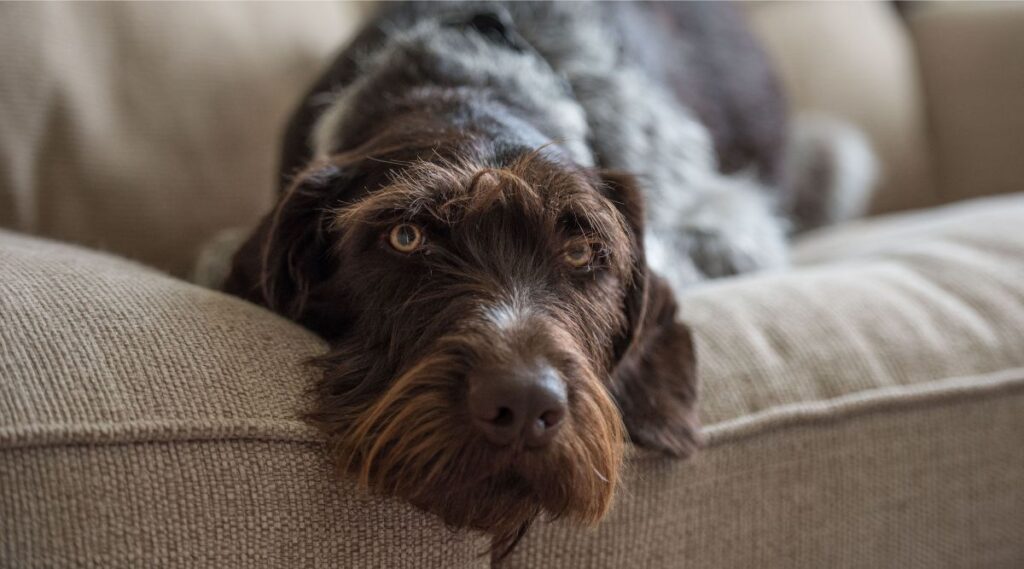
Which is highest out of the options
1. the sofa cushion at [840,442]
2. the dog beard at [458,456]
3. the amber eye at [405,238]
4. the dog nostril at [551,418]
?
the amber eye at [405,238]

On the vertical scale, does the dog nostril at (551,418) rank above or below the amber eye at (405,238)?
below

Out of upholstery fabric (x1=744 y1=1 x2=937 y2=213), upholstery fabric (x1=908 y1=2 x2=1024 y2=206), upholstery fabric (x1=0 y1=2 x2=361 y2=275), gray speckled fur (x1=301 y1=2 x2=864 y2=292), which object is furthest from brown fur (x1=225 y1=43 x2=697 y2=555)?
upholstery fabric (x1=908 y1=2 x2=1024 y2=206)

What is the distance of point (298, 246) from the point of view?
1.53 m

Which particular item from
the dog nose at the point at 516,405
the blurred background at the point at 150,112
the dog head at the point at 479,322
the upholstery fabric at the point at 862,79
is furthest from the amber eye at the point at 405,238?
the upholstery fabric at the point at 862,79

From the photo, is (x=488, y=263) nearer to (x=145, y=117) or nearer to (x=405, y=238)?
(x=405, y=238)

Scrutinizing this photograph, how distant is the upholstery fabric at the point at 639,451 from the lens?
3.53 ft

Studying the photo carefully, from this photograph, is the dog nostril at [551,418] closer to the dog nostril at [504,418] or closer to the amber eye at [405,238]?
the dog nostril at [504,418]

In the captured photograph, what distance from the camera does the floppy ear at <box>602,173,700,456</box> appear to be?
4.60 feet

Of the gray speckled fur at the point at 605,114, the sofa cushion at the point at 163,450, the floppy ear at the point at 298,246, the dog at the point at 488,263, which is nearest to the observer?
the sofa cushion at the point at 163,450

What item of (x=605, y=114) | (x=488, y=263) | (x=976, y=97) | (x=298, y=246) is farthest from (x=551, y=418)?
(x=976, y=97)

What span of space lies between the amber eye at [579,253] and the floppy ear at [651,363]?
0.42 feet

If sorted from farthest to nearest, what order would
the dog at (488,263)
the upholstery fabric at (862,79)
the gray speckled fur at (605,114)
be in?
the upholstery fabric at (862,79)
the gray speckled fur at (605,114)
the dog at (488,263)

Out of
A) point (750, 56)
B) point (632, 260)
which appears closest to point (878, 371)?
point (632, 260)

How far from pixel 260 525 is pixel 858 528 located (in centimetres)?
101
